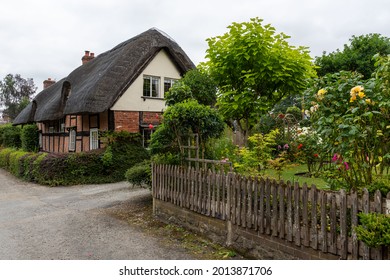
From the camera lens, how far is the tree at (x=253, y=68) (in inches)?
348

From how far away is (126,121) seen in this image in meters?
13.5

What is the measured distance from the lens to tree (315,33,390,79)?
2017 centimetres

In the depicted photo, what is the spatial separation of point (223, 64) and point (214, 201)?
5.65 m

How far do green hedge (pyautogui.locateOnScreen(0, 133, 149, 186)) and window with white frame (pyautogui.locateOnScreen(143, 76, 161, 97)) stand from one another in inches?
102

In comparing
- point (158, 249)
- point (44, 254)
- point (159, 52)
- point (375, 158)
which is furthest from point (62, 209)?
point (159, 52)

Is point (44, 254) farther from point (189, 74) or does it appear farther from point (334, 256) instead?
point (189, 74)

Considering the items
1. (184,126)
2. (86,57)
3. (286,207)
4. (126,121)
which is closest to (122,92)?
(126,121)

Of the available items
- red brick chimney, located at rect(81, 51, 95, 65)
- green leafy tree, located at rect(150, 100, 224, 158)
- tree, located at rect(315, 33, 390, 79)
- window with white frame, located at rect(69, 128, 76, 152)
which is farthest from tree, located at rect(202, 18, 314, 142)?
red brick chimney, located at rect(81, 51, 95, 65)

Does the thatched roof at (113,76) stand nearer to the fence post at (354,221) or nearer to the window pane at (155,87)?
the window pane at (155,87)

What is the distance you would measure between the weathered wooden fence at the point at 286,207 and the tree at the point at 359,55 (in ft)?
58.3

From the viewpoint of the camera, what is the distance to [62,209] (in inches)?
316

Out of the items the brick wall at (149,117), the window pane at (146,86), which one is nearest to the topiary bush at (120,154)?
the brick wall at (149,117)

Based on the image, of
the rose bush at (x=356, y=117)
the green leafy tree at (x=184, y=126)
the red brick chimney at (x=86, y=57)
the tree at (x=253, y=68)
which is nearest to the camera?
the rose bush at (x=356, y=117)

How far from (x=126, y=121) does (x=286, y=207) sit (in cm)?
1067
